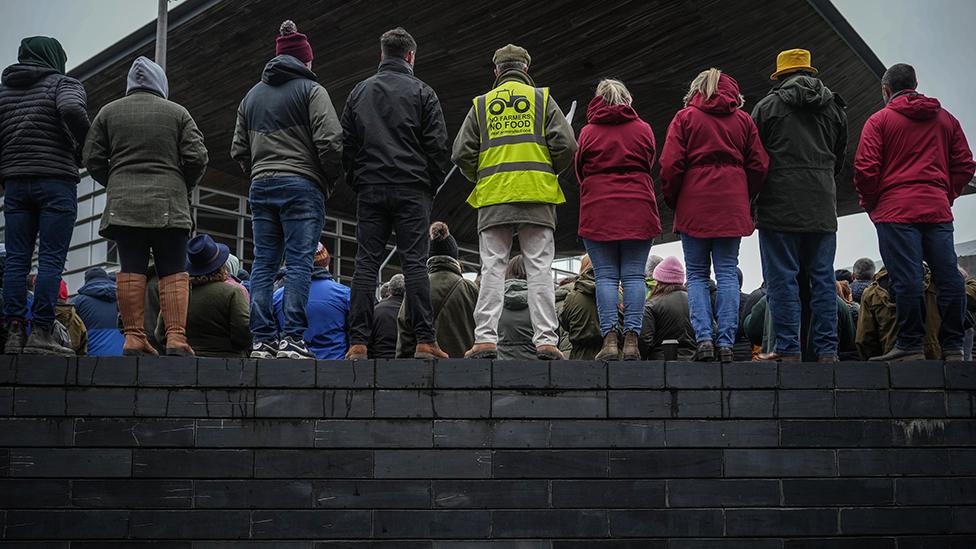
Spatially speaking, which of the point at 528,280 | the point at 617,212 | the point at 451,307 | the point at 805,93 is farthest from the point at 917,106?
the point at 451,307

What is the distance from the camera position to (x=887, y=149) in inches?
286

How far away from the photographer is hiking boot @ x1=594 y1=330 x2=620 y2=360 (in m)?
6.80

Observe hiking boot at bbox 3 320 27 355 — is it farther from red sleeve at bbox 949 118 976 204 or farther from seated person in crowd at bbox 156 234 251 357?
red sleeve at bbox 949 118 976 204

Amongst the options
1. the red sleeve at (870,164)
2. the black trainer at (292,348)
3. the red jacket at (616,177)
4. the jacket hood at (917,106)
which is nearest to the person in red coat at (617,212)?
the red jacket at (616,177)

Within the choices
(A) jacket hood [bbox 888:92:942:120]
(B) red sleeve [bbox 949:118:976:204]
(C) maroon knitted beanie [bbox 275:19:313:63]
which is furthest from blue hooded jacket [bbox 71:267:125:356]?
(B) red sleeve [bbox 949:118:976:204]

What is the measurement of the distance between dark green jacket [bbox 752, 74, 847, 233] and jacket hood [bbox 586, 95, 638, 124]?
97 centimetres

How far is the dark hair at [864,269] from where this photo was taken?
30.7ft

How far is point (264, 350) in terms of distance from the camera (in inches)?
262

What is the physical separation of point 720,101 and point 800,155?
67 centimetres

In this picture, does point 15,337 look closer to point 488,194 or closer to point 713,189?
point 488,194

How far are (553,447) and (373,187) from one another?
2.10 m

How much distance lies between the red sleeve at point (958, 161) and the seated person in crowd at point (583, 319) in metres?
2.66

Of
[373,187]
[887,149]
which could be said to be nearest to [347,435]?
[373,187]

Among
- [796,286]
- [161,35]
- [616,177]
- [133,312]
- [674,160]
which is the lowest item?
[133,312]
